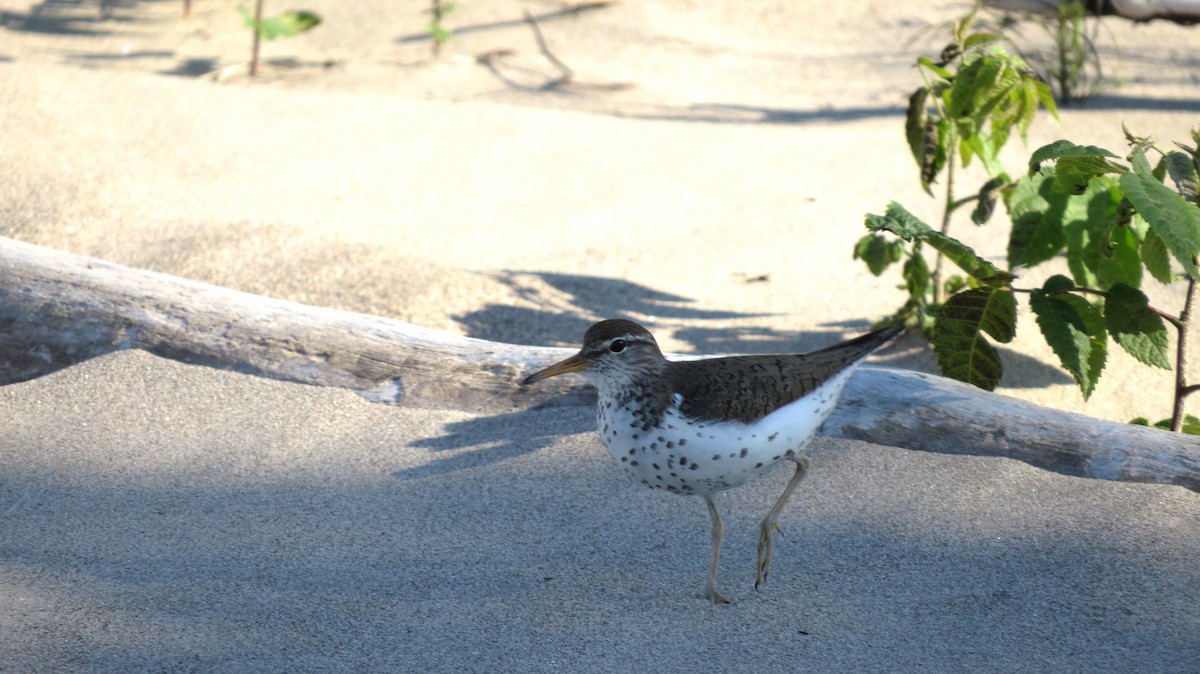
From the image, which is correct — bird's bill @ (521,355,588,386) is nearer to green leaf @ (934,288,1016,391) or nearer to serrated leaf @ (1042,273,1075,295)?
green leaf @ (934,288,1016,391)

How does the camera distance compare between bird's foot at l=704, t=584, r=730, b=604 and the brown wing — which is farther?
bird's foot at l=704, t=584, r=730, b=604

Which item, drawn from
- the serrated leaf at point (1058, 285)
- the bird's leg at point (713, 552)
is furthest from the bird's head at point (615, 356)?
the serrated leaf at point (1058, 285)

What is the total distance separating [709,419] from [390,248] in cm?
326

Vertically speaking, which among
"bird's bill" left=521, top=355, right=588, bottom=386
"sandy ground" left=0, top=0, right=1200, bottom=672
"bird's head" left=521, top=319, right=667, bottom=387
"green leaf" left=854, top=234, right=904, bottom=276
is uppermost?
"bird's head" left=521, top=319, right=667, bottom=387

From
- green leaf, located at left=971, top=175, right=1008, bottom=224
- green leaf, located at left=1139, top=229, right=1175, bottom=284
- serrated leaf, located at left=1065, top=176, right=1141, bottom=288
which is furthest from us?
green leaf, located at left=971, top=175, right=1008, bottom=224

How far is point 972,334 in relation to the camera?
3932 millimetres

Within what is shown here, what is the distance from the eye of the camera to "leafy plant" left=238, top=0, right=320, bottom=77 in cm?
820

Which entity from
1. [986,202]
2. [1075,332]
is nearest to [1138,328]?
[1075,332]

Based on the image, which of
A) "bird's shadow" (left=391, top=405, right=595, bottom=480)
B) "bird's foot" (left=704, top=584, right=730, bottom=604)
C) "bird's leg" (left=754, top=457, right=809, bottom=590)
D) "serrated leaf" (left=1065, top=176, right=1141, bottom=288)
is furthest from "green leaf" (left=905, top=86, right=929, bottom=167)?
"bird's foot" (left=704, top=584, right=730, bottom=604)

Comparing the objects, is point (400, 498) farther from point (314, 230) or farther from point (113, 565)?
point (314, 230)

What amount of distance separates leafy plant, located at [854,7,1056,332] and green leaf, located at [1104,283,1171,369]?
2.20 feet

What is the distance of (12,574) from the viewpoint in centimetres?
296

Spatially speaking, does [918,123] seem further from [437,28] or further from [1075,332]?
[437,28]

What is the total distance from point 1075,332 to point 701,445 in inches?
64.9
